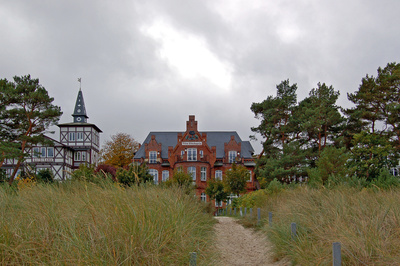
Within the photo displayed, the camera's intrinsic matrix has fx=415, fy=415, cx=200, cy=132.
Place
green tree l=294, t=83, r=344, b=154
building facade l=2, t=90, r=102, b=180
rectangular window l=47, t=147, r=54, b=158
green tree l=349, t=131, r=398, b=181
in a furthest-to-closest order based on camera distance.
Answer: rectangular window l=47, t=147, r=54, b=158 → building facade l=2, t=90, r=102, b=180 → green tree l=294, t=83, r=344, b=154 → green tree l=349, t=131, r=398, b=181

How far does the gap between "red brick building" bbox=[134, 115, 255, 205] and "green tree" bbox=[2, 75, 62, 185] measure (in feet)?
46.7

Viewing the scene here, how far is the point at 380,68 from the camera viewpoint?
33094 millimetres

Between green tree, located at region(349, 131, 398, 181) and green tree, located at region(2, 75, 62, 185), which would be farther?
green tree, located at region(2, 75, 62, 185)

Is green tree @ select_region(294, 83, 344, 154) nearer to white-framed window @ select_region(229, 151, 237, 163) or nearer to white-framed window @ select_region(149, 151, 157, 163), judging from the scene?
white-framed window @ select_region(229, 151, 237, 163)

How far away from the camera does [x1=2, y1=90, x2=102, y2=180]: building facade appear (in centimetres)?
4922

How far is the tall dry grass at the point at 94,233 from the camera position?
4.79 metres

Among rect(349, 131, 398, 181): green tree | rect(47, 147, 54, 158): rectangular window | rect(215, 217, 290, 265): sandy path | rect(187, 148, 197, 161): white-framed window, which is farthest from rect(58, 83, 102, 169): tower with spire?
rect(215, 217, 290, 265): sandy path

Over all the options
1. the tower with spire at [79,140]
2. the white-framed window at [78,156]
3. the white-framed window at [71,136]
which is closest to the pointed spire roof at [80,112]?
the tower with spire at [79,140]

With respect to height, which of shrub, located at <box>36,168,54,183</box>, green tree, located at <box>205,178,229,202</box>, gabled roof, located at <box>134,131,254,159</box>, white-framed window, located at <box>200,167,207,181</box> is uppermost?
gabled roof, located at <box>134,131,254,159</box>

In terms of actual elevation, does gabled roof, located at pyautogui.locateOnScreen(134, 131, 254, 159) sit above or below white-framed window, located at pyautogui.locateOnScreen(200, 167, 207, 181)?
above

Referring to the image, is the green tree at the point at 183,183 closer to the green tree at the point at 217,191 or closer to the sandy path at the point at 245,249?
the sandy path at the point at 245,249

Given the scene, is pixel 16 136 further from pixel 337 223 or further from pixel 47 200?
pixel 337 223

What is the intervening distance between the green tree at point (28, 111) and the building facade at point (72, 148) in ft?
50.4

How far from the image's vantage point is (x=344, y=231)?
20.9ft
